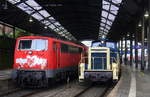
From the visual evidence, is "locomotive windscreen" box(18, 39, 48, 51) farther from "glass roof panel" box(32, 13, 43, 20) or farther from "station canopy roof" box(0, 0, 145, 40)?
"glass roof panel" box(32, 13, 43, 20)

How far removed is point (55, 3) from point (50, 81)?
15500mm

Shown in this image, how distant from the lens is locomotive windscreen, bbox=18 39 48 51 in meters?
17.7

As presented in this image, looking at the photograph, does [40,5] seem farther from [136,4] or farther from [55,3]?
[136,4]

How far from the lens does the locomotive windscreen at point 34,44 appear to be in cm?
1767

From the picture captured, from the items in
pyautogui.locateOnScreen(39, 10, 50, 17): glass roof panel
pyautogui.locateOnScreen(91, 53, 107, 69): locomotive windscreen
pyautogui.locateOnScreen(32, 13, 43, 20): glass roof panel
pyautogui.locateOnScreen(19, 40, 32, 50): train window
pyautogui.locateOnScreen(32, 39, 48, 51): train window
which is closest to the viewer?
pyautogui.locateOnScreen(32, 39, 48, 51): train window

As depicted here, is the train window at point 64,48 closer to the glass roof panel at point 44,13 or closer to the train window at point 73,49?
the train window at point 73,49

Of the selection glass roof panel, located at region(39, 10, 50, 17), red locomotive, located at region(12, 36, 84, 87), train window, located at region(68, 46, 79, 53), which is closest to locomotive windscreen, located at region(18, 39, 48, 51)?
red locomotive, located at region(12, 36, 84, 87)

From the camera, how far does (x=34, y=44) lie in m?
17.9

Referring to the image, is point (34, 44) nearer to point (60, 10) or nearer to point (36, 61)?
point (36, 61)

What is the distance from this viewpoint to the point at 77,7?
1362 inches

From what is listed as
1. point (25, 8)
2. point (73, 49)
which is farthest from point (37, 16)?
point (73, 49)

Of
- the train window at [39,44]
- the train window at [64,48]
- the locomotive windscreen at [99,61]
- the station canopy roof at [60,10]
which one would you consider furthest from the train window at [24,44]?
the station canopy roof at [60,10]

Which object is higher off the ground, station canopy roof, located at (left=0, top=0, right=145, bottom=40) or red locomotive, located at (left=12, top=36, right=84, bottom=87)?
station canopy roof, located at (left=0, top=0, right=145, bottom=40)

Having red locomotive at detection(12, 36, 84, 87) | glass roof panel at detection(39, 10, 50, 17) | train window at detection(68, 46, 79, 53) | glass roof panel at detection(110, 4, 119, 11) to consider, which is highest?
glass roof panel at detection(39, 10, 50, 17)
